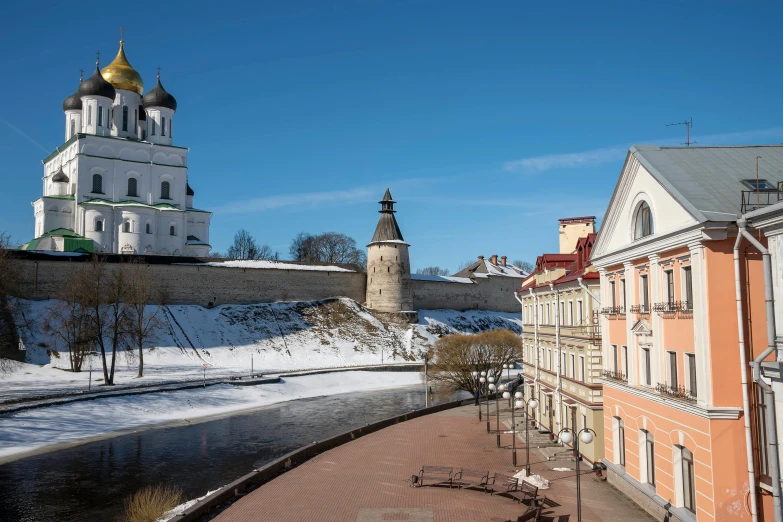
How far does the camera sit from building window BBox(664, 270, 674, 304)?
12.1 meters

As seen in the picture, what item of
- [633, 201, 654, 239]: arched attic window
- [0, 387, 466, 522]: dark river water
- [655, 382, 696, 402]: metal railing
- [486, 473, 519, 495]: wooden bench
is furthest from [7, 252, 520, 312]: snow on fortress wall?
[655, 382, 696, 402]: metal railing

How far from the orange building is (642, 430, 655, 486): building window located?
0.09 ft

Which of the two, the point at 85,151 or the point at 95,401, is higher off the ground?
the point at 85,151

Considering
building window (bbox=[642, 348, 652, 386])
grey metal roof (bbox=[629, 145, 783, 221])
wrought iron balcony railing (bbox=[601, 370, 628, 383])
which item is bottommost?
wrought iron balcony railing (bbox=[601, 370, 628, 383])

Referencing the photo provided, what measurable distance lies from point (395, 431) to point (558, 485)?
9.26 metres

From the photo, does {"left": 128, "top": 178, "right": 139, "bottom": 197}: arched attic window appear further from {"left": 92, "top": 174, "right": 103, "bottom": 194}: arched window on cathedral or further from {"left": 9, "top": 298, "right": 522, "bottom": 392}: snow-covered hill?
{"left": 9, "top": 298, "right": 522, "bottom": 392}: snow-covered hill

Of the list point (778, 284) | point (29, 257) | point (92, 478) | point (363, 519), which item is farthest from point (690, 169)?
point (29, 257)

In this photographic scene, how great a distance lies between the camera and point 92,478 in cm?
1808

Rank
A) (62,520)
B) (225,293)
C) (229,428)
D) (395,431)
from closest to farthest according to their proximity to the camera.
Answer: (62,520)
(395,431)
(229,428)
(225,293)

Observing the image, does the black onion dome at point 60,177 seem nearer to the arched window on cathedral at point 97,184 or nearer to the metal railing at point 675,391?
the arched window on cathedral at point 97,184

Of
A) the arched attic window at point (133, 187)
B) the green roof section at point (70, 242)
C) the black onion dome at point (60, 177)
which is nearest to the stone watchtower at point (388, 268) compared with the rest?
the arched attic window at point (133, 187)

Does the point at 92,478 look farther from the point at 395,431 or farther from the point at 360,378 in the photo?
the point at 360,378

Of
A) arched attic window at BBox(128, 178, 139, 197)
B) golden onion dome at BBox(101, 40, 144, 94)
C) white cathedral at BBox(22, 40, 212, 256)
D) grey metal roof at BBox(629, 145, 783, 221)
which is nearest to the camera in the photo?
grey metal roof at BBox(629, 145, 783, 221)

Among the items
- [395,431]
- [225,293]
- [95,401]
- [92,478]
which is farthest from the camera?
[225,293]
